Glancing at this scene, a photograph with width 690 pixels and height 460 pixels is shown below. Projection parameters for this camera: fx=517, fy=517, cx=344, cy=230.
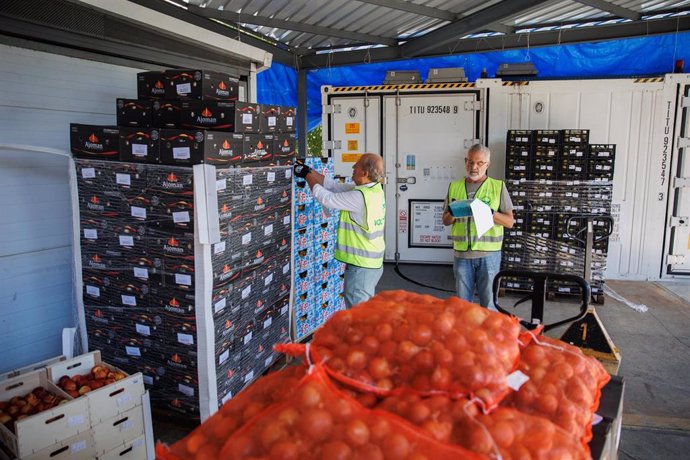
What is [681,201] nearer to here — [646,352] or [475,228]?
[646,352]

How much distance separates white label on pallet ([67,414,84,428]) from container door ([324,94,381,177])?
6571mm

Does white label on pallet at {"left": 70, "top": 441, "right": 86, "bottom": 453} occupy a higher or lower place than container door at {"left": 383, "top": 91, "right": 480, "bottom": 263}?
lower

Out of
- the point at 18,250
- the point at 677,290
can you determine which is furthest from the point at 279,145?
the point at 677,290

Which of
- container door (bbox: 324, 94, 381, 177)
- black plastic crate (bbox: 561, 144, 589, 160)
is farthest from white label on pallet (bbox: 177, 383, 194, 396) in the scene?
black plastic crate (bbox: 561, 144, 589, 160)

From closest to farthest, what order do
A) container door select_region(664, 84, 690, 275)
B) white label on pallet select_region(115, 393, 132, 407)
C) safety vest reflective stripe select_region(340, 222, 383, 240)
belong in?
white label on pallet select_region(115, 393, 132, 407)
safety vest reflective stripe select_region(340, 222, 383, 240)
container door select_region(664, 84, 690, 275)

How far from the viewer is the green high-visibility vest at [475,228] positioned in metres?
4.84

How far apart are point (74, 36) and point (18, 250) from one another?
1760mm

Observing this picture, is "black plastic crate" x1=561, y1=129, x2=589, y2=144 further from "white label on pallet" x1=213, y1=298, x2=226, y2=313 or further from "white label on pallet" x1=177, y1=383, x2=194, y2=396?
"white label on pallet" x1=177, y1=383, x2=194, y2=396

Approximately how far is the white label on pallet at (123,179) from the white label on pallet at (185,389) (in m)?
1.62

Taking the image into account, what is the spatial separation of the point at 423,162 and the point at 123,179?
5.94 metres

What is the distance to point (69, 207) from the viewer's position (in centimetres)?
443

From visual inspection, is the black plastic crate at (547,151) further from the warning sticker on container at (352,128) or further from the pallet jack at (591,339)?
the warning sticker on container at (352,128)

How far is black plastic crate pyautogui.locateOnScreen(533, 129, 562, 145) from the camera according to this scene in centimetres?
752

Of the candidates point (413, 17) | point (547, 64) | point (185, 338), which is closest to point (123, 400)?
point (185, 338)
